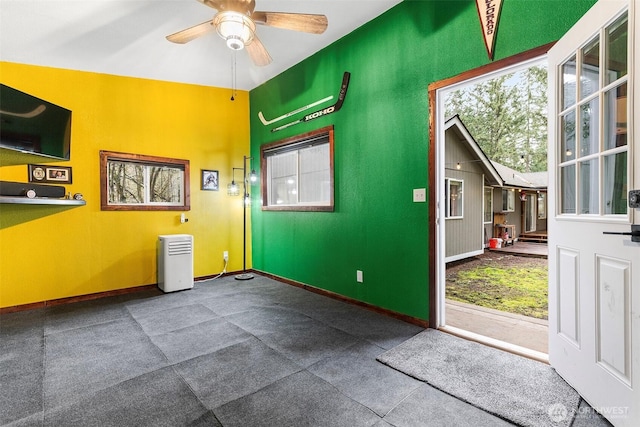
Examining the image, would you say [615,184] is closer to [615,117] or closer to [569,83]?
[615,117]

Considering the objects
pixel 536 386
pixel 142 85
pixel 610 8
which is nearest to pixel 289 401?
pixel 536 386

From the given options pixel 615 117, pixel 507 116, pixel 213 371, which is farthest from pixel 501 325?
pixel 507 116

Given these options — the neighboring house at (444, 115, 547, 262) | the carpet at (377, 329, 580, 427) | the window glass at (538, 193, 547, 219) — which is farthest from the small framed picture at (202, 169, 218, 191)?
the window glass at (538, 193, 547, 219)

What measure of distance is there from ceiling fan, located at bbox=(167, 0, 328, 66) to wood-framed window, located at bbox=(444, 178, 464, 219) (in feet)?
18.9

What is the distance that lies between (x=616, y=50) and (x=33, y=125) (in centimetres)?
483

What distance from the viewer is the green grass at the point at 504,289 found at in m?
3.56

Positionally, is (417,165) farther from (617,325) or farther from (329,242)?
(617,325)

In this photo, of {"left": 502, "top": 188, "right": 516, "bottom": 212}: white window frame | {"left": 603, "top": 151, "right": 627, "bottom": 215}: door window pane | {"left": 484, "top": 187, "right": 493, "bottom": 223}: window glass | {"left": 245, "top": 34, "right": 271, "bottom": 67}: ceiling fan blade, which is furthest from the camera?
{"left": 502, "top": 188, "right": 516, "bottom": 212}: white window frame

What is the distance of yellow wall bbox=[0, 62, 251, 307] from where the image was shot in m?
3.55

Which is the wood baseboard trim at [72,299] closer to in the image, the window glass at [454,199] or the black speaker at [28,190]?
the black speaker at [28,190]

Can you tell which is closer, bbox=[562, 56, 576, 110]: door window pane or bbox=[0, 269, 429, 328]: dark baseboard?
bbox=[562, 56, 576, 110]: door window pane

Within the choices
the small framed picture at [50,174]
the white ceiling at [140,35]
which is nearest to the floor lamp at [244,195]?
the white ceiling at [140,35]

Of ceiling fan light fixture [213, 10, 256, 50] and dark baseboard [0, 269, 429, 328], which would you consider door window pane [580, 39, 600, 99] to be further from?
ceiling fan light fixture [213, 10, 256, 50]

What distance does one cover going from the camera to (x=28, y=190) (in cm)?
307
